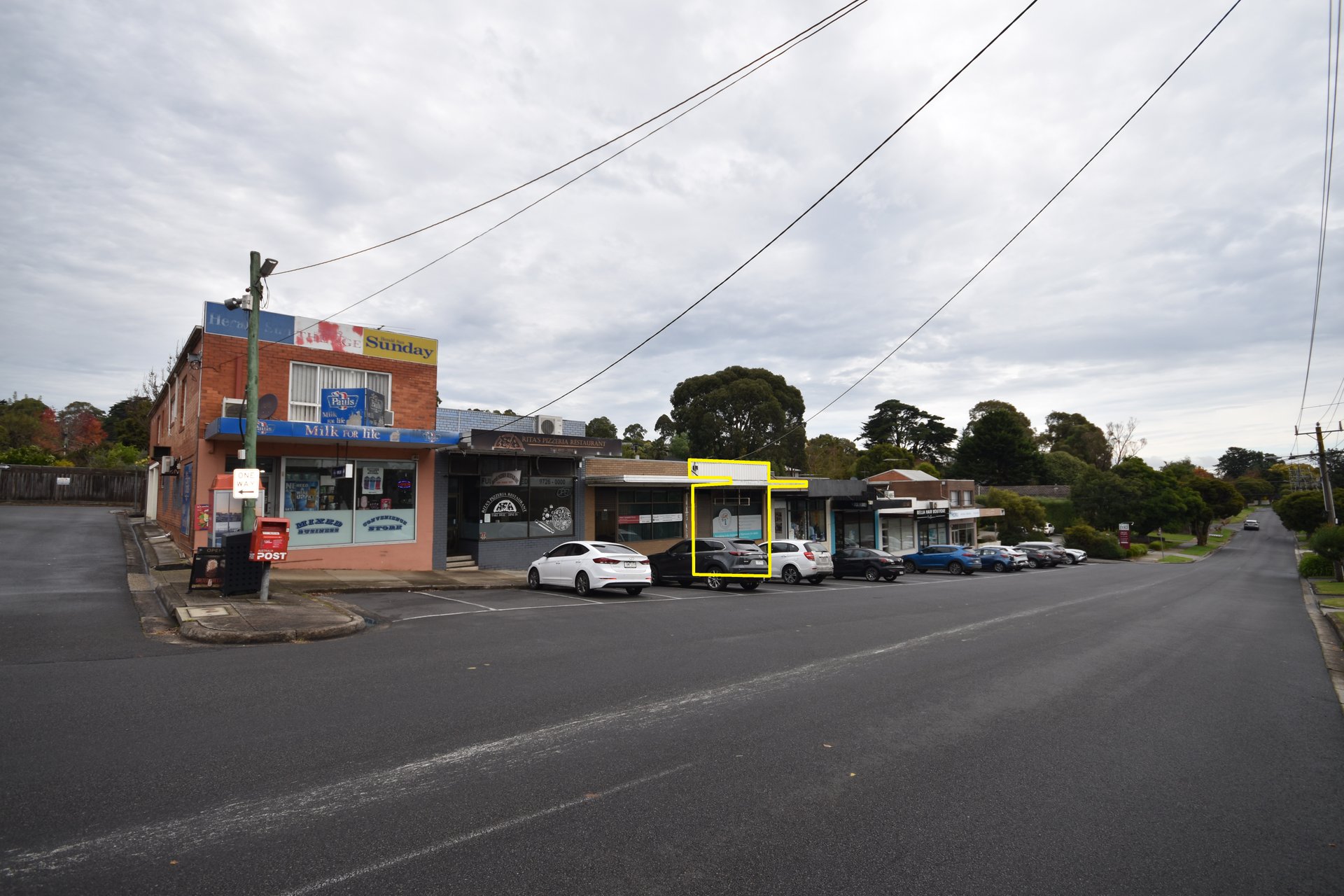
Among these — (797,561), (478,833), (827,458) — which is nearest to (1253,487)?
(827,458)

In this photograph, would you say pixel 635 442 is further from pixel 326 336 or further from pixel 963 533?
pixel 326 336

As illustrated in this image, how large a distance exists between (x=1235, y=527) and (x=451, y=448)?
132m

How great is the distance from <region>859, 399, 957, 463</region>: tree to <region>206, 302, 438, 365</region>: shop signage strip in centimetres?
7945

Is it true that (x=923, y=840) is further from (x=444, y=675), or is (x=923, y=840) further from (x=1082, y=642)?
(x=1082, y=642)

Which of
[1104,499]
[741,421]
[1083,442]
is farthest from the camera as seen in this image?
[1083,442]

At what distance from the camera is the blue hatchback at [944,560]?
3672cm

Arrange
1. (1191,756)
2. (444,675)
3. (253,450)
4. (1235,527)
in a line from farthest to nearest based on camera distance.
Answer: (1235,527) → (253,450) → (444,675) → (1191,756)

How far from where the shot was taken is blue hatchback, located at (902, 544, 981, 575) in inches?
1446

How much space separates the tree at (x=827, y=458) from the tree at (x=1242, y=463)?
136 metres

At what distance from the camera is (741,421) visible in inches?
2347

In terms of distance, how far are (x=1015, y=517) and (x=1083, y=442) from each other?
53.1 metres

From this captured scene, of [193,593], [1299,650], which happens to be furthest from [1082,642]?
[193,593]

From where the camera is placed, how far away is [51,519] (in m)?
30.4

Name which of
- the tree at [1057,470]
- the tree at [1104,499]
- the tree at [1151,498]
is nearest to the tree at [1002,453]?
the tree at [1057,470]
